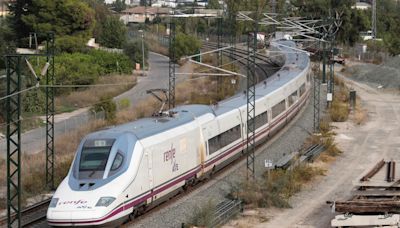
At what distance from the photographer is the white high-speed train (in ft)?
58.0

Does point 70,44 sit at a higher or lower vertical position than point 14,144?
higher

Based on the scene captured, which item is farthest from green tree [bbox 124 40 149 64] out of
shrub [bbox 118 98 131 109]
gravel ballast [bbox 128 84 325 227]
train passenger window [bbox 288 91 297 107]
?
gravel ballast [bbox 128 84 325 227]

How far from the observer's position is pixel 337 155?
32250mm

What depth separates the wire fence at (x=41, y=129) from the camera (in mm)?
35812

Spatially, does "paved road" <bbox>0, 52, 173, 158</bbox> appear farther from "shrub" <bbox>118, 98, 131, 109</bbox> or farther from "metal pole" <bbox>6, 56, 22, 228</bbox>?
"metal pole" <bbox>6, 56, 22, 228</bbox>

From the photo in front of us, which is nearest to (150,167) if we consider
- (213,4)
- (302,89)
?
(302,89)

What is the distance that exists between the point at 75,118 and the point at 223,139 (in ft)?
63.9

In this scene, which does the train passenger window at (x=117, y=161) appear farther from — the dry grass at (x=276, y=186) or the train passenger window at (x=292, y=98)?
the train passenger window at (x=292, y=98)

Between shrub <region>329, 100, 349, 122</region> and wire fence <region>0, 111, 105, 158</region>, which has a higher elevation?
shrub <region>329, 100, 349, 122</region>

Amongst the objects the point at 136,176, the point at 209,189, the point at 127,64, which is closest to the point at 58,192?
→ the point at 136,176

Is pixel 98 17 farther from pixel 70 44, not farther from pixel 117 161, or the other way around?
pixel 117 161

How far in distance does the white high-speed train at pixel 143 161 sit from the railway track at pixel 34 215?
8.64ft

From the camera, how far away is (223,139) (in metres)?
26.5

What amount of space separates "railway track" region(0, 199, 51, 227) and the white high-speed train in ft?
8.64
